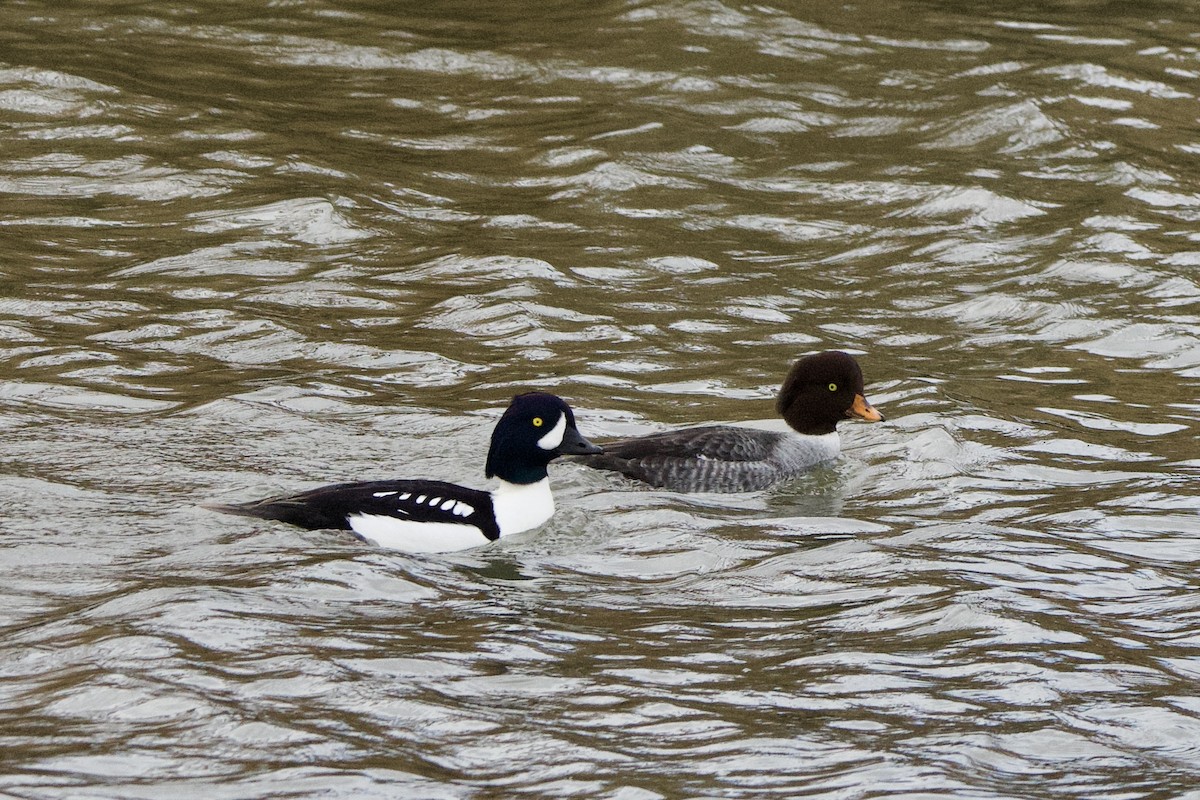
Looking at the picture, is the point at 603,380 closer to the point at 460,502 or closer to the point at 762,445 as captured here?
the point at 762,445

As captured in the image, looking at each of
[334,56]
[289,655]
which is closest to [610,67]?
[334,56]

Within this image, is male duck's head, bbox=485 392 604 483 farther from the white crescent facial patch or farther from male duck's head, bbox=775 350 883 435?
male duck's head, bbox=775 350 883 435

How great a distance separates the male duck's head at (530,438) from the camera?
30.7 feet

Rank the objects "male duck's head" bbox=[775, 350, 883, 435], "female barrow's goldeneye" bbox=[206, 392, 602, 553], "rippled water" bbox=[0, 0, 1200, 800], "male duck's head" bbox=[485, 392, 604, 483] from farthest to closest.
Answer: "male duck's head" bbox=[775, 350, 883, 435], "male duck's head" bbox=[485, 392, 604, 483], "female barrow's goldeneye" bbox=[206, 392, 602, 553], "rippled water" bbox=[0, 0, 1200, 800]

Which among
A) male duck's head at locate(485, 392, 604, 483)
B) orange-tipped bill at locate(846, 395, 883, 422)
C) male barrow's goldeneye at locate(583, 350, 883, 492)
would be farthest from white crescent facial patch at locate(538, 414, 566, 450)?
orange-tipped bill at locate(846, 395, 883, 422)

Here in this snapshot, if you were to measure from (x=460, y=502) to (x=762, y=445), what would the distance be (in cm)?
232

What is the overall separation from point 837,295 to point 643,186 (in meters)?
2.85

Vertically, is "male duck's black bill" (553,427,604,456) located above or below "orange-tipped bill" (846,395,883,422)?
above

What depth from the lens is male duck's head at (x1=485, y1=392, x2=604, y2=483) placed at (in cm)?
937

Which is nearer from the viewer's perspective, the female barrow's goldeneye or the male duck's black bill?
the female barrow's goldeneye

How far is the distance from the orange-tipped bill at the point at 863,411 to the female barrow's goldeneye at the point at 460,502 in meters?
2.19

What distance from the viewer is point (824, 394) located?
10945 millimetres

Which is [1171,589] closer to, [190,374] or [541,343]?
[541,343]

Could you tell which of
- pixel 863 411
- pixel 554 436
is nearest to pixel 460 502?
pixel 554 436
